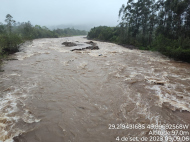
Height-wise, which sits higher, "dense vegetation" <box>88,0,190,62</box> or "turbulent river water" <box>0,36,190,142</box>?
"dense vegetation" <box>88,0,190,62</box>

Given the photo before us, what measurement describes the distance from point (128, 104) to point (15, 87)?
5688 mm

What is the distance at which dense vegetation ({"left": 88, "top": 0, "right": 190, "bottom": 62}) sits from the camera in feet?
42.4

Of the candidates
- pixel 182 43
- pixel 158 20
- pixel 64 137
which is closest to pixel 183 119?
pixel 64 137

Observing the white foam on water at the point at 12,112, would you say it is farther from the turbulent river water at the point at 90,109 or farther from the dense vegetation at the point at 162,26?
the dense vegetation at the point at 162,26

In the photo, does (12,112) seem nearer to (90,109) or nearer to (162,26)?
(90,109)

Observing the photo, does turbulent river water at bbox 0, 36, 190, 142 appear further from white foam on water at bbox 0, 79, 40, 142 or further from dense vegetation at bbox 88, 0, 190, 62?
dense vegetation at bbox 88, 0, 190, 62

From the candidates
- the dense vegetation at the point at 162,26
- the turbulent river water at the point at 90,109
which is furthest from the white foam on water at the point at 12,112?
the dense vegetation at the point at 162,26

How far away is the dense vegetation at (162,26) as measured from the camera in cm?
1292

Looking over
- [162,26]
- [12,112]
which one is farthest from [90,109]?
[162,26]

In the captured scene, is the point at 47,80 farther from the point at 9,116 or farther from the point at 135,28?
the point at 135,28

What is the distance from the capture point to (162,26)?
18000 millimetres

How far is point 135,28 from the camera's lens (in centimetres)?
2775

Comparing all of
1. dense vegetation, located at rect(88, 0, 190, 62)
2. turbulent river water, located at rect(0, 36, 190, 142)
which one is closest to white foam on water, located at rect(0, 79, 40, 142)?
turbulent river water, located at rect(0, 36, 190, 142)

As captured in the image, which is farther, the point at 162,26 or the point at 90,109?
the point at 162,26
